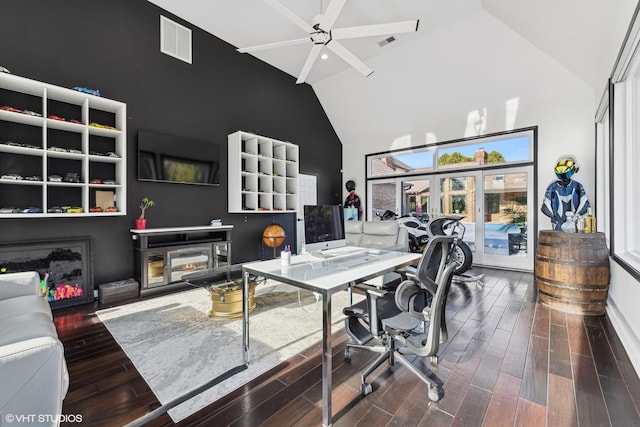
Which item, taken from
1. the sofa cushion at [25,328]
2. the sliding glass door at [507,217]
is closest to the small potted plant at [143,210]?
the sofa cushion at [25,328]

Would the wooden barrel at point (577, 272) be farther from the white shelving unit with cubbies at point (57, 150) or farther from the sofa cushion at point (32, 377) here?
the white shelving unit with cubbies at point (57, 150)

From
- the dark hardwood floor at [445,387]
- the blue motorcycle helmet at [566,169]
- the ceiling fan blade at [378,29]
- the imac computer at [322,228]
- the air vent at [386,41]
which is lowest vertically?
the dark hardwood floor at [445,387]

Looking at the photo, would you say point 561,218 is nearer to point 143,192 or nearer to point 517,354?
point 517,354

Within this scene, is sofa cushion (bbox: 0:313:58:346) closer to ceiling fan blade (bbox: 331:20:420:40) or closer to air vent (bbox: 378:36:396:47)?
ceiling fan blade (bbox: 331:20:420:40)

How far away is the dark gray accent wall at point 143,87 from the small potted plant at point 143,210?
0.07 metres

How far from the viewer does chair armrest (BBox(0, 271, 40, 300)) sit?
1962 millimetres

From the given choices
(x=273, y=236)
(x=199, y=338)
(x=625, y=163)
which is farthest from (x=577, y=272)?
(x=273, y=236)

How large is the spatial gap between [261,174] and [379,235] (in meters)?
2.43

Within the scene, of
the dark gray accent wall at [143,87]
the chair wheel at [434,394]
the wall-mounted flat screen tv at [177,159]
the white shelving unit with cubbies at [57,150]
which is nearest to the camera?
the chair wheel at [434,394]

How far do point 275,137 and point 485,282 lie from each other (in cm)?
474

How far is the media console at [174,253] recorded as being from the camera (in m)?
3.55

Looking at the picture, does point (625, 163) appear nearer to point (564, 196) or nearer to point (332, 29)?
point (564, 196)

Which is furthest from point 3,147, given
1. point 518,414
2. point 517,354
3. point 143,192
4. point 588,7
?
point 588,7

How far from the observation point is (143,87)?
389 cm
